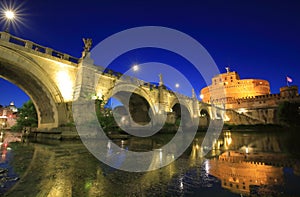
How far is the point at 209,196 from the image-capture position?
214 cm

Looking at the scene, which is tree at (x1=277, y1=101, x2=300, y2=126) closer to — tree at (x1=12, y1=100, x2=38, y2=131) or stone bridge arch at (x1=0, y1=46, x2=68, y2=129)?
stone bridge arch at (x1=0, y1=46, x2=68, y2=129)

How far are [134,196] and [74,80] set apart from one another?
15.3m

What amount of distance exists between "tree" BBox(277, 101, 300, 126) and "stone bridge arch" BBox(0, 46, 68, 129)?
42.2 metres

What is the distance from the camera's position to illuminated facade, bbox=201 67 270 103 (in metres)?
62.2

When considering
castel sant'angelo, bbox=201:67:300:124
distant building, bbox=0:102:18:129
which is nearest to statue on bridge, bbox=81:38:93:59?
distant building, bbox=0:102:18:129

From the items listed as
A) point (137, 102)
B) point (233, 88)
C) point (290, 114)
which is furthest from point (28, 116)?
point (233, 88)

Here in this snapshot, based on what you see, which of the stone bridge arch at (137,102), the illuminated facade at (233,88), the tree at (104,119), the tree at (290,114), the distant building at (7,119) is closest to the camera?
the tree at (104,119)

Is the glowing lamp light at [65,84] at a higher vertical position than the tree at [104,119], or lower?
higher

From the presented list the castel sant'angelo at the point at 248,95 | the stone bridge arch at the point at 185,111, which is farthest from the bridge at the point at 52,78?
the castel sant'angelo at the point at 248,95

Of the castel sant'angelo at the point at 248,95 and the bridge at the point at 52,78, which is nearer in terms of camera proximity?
the bridge at the point at 52,78

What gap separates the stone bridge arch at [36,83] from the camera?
39.6 ft

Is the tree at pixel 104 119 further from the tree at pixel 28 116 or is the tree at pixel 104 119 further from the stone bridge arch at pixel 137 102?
the tree at pixel 28 116

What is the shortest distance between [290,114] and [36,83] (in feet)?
148

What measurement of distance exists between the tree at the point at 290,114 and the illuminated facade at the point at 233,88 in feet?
70.9
